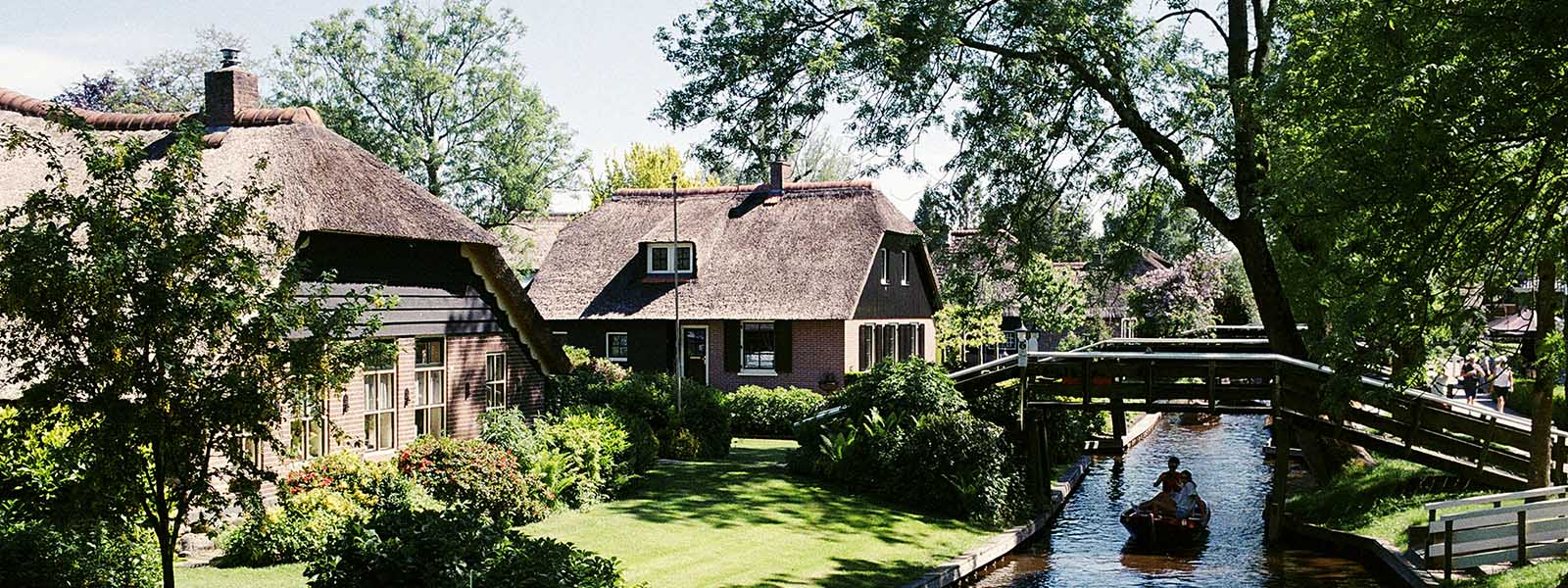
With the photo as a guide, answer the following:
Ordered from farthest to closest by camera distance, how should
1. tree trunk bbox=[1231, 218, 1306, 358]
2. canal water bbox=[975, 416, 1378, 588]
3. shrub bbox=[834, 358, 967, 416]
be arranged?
1. tree trunk bbox=[1231, 218, 1306, 358]
2. shrub bbox=[834, 358, 967, 416]
3. canal water bbox=[975, 416, 1378, 588]

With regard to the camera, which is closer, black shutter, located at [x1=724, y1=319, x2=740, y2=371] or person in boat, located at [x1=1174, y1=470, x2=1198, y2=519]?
person in boat, located at [x1=1174, y1=470, x2=1198, y2=519]

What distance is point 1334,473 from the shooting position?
83.4ft

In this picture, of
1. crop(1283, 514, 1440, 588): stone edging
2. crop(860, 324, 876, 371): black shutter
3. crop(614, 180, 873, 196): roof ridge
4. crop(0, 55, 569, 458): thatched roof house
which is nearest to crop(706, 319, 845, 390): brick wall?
crop(860, 324, 876, 371): black shutter

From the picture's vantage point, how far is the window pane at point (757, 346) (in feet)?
126

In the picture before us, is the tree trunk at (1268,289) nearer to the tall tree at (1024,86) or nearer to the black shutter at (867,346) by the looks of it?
the tall tree at (1024,86)

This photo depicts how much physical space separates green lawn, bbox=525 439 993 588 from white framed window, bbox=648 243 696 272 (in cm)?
1734

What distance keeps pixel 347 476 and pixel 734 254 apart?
2415cm

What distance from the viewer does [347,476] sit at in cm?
1648

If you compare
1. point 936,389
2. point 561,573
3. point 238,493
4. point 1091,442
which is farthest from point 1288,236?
point 238,493

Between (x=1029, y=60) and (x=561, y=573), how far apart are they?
1665 centimetres

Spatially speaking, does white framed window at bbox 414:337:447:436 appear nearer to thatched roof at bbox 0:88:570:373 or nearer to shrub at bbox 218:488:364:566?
thatched roof at bbox 0:88:570:373

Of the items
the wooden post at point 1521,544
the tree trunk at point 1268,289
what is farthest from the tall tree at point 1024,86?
the wooden post at point 1521,544

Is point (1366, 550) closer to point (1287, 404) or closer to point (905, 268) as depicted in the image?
point (1287, 404)

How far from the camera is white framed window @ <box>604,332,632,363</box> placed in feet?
130
